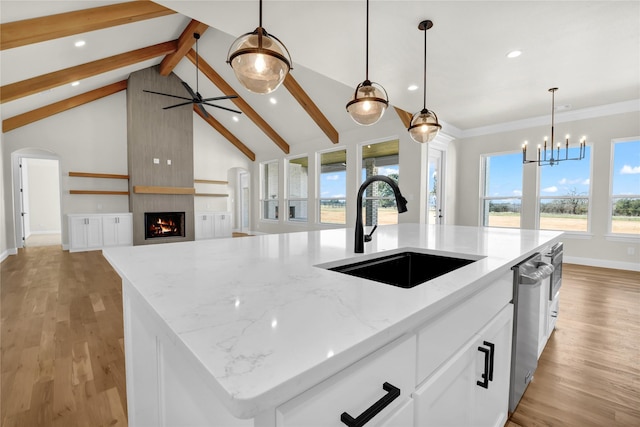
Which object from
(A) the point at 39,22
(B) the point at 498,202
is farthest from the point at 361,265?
(B) the point at 498,202

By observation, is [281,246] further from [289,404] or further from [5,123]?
[5,123]

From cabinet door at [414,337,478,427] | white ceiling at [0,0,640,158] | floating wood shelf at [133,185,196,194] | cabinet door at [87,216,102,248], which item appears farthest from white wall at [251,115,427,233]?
cabinet door at [414,337,478,427]

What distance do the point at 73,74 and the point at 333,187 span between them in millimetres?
5413

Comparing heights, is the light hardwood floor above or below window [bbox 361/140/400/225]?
below

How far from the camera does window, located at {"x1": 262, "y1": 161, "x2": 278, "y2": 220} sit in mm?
9117

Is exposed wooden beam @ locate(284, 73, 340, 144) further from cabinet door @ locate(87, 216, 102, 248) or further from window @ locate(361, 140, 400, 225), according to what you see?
cabinet door @ locate(87, 216, 102, 248)

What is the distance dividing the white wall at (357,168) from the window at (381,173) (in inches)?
6.4

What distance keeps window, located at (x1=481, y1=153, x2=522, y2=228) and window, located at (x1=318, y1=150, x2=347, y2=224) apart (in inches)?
123

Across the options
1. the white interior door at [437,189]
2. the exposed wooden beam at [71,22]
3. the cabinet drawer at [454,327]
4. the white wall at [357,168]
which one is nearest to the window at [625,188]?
the white interior door at [437,189]

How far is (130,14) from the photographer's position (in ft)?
11.7

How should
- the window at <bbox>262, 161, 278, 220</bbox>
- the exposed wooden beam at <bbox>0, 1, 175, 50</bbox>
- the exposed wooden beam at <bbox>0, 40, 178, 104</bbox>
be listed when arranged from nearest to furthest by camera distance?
the exposed wooden beam at <bbox>0, 1, 175, 50</bbox> → the exposed wooden beam at <bbox>0, 40, 178, 104</bbox> → the window at <bbox>262, 161, 278, 220</bbox>

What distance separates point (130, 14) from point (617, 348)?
19.8 feet

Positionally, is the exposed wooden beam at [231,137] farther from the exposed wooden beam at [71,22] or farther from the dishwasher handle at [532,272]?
the dishwasher handle at [532,272]

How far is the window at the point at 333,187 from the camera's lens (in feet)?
23.4
